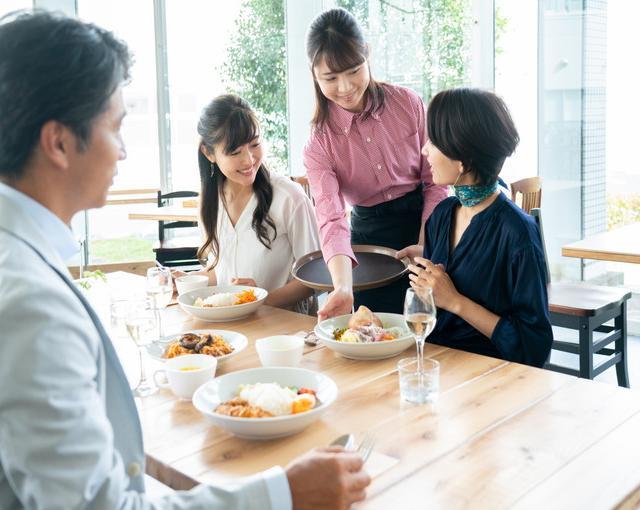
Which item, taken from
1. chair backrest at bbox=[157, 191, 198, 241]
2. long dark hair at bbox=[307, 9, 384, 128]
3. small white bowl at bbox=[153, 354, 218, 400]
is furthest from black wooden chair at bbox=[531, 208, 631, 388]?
chair backrest at bbox=[157, 191, 198, 241]

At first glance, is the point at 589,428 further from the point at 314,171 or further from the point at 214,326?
the point at 314,171

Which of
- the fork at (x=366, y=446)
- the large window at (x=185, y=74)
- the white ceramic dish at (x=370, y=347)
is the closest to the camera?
the fork at (x=366, y=446)

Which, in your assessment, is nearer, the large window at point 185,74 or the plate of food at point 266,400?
the plate of food at point 266,400

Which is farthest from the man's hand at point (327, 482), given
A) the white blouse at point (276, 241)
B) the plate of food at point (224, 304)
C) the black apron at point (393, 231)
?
the black apron at point (393, 231)

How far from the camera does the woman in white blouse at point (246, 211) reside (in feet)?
8.19

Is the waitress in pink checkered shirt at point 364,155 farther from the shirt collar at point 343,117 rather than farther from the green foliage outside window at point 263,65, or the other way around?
the green foliage outside window at point 263,65

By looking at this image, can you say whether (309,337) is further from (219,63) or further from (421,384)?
(219,63)

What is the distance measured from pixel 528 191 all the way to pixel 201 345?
2.31 meters

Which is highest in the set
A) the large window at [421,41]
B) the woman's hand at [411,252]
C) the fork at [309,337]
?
the large window at [421,41]

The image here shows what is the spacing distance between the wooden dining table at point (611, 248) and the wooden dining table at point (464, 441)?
4.82ft

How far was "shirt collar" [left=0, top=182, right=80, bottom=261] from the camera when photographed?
3.19ft

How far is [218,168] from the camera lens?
271 cm

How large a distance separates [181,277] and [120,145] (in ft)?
4.70

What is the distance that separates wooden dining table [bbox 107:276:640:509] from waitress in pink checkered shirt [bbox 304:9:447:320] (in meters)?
0.93
